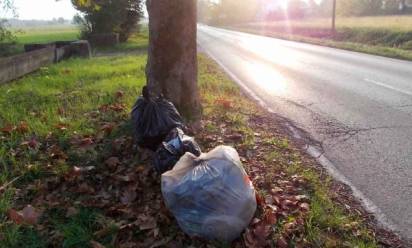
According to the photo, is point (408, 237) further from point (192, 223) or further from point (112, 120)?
point (112, 120)

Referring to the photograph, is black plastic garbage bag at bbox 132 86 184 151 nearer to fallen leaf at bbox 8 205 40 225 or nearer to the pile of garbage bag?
the pile of garbage bag

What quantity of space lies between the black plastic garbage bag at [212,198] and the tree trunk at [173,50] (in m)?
2.73

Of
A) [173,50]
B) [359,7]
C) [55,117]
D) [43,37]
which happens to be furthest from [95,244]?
[359,7]

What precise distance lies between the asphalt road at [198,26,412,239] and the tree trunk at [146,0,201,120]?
1.97 metres

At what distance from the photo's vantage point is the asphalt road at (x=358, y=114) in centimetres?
445

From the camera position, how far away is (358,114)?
7383 millimetres

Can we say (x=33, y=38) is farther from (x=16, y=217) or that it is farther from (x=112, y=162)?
(x=16, y=217)

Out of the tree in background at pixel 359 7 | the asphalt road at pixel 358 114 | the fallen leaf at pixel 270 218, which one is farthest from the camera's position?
the tree in background at pixel 359 7

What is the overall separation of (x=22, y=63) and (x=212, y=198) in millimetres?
9270

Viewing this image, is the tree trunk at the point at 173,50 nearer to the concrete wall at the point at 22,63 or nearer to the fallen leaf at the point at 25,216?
the fallen leaf at the point at 25,216

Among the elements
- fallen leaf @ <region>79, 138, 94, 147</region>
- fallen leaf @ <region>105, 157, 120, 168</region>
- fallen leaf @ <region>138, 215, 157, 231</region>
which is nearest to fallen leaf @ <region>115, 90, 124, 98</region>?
fallen leaf @ <region>79, 138, 94, 147</region>

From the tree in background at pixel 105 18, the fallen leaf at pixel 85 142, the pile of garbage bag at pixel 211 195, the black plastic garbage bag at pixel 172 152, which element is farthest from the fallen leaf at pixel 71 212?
the tree in background at pixel 105 18

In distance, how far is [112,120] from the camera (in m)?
6.25

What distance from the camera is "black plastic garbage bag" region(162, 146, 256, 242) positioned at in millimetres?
3119
